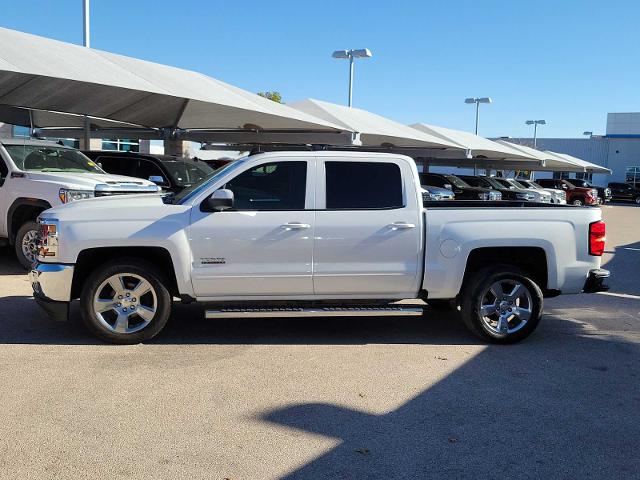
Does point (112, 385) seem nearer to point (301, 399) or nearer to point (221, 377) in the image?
point (221, 377)

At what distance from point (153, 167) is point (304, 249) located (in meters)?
8.07

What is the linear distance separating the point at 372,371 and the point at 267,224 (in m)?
1.64

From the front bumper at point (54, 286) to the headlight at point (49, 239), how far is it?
93 mm

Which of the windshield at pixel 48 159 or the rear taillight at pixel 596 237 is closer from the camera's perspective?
the rear taillight at pixel 596 237

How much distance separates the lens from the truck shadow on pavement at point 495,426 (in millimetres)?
3723

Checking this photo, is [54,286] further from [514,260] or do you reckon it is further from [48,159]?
[48,159]

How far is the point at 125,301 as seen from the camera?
5.95 meters

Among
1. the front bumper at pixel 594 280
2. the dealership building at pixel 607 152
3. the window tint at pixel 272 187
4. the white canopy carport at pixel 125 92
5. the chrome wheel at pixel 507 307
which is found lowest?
the chrome wheel at pixel 507 307

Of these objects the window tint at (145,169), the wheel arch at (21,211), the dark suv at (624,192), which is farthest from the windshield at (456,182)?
the dark suv at (624,192)

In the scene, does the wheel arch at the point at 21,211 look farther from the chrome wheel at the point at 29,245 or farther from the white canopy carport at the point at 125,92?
the white canopy carport at the point at 125,92

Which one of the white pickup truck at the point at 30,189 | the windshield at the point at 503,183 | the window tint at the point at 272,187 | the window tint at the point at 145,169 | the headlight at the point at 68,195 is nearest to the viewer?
the window tint at the point at 272,187

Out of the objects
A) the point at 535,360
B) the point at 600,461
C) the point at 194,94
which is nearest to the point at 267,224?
the point at 535,360

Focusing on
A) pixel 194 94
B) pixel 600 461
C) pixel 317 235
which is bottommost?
pixel 600 461

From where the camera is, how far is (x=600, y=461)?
385 cm
